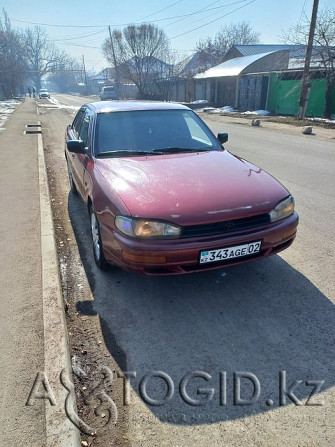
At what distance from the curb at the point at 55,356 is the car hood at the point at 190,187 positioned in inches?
40.9

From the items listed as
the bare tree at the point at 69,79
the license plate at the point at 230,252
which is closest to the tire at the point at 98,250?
the license plate at the point at 230,252

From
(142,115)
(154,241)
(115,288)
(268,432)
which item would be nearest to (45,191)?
(142,115)

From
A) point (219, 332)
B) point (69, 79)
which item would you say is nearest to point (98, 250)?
point (219, 332)

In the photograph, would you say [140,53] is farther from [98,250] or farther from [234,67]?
[98,250]

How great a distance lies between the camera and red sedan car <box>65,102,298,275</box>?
2.64 m

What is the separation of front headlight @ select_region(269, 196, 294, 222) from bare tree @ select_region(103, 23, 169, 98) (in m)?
41.7

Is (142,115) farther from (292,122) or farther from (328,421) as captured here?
(292,122)

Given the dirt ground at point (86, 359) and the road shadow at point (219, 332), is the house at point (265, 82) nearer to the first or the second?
the road shadow at point (219, 332)

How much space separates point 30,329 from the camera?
2.59 meters

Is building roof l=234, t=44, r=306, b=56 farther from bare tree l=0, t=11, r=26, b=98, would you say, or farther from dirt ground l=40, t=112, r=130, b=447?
dirt ground l=40, t=112, r=130, b=447

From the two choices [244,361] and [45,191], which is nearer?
[244,361]

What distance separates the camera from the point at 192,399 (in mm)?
2084

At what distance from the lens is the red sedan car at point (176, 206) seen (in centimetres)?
264

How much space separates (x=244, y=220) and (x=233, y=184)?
0.42 m
